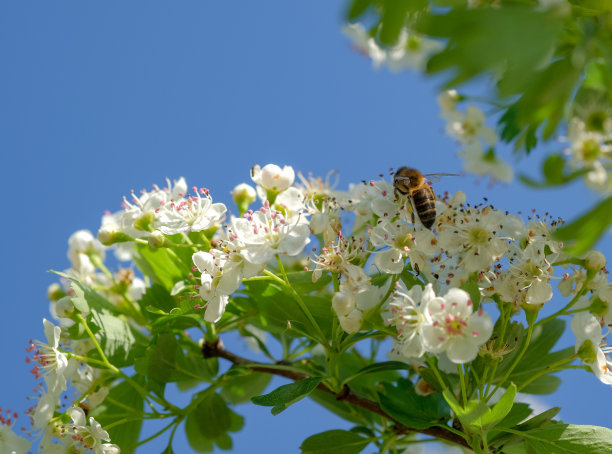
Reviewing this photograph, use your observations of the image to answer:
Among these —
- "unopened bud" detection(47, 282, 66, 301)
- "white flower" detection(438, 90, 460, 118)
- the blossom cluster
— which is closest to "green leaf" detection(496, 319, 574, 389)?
the blossom cluster

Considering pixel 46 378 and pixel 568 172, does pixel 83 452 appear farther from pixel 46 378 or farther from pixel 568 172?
pixel 568 172

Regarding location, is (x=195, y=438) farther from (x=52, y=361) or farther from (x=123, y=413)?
(x=52, y=361)

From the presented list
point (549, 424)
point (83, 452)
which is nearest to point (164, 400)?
point (83, 452)

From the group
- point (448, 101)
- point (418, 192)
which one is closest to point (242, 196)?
point (418, 192)

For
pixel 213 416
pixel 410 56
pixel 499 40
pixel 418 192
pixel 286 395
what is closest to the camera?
pixel 499 40

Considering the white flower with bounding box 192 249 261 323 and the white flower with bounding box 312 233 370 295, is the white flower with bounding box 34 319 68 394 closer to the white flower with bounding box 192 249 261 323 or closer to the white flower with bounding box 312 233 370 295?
the white flower with bounding box 192 249 261 323
